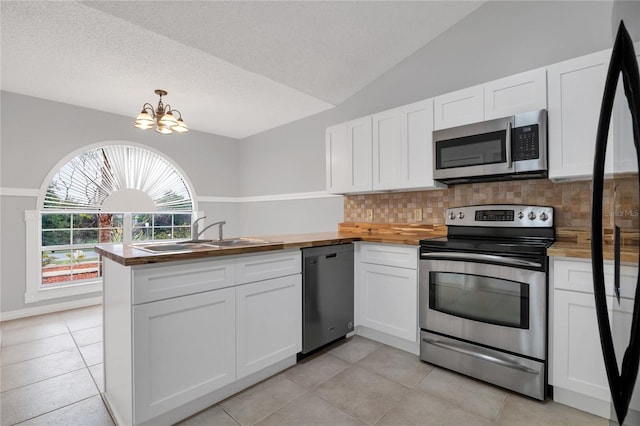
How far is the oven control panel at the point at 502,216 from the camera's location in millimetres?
2232

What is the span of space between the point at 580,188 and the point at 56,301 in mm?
5430

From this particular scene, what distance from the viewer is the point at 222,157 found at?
17.5ft

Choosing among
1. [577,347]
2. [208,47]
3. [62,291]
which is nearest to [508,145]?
[577,347]

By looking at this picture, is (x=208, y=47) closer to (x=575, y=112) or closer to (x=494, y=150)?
→ (x=494, y=150)

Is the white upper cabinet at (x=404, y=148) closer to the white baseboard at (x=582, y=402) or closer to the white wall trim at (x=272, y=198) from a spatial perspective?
the white wall trim at (x=272, y=198)

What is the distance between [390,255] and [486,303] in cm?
79

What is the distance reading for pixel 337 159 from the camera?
3.28 metres

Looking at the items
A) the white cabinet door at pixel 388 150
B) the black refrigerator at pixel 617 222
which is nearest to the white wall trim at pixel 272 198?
the white cabinet door at pixel 388 150

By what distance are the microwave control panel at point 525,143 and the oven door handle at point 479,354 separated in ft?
4.36

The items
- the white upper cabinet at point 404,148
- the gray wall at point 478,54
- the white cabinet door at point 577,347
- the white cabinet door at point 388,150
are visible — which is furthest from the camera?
the white cabinet door at point 388,150

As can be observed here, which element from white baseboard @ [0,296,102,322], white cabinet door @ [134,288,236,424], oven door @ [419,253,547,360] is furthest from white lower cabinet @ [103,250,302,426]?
white baseboard @ [0,296,102,322]

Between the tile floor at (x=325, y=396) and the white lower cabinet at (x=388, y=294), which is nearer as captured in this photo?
the tile floor at (x=325, y=396)

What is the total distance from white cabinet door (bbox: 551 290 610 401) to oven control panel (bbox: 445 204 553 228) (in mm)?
652

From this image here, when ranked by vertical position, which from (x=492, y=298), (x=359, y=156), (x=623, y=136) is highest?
(x=359, y=156)
